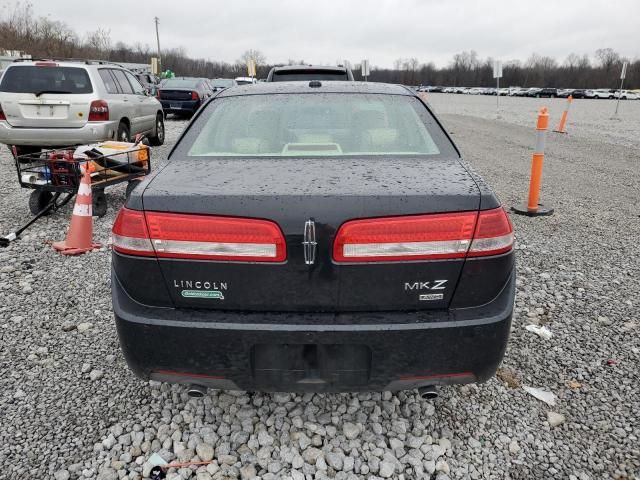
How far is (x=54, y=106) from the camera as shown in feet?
25.8

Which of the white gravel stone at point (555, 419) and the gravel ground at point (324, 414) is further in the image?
the white gravel stone at point (555, 419)

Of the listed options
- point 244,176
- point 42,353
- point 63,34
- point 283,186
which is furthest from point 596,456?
point 63,34

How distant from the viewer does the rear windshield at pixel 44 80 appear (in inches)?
313

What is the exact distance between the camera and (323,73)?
33.4ft

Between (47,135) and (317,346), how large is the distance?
7.54m

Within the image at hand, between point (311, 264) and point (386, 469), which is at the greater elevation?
point (311, 264)

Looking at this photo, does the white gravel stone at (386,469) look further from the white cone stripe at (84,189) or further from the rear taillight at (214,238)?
the white cone stripe at (84,189)

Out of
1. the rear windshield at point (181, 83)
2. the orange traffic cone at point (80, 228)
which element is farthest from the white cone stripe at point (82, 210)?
the rear windshield at point (181, 83)

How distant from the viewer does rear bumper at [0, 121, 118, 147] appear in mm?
7805

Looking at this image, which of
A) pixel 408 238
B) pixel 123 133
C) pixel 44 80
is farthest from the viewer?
pixel 123 133

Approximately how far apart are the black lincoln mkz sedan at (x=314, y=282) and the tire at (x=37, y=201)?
4.68 m

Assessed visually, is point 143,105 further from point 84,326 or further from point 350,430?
point 350,430

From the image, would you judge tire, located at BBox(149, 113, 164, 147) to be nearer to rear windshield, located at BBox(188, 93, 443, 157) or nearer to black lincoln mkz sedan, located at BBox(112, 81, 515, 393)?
rear windshield, located at BBox(188, 93, 443, 157)

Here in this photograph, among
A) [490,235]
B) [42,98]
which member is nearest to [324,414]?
[490,235]
